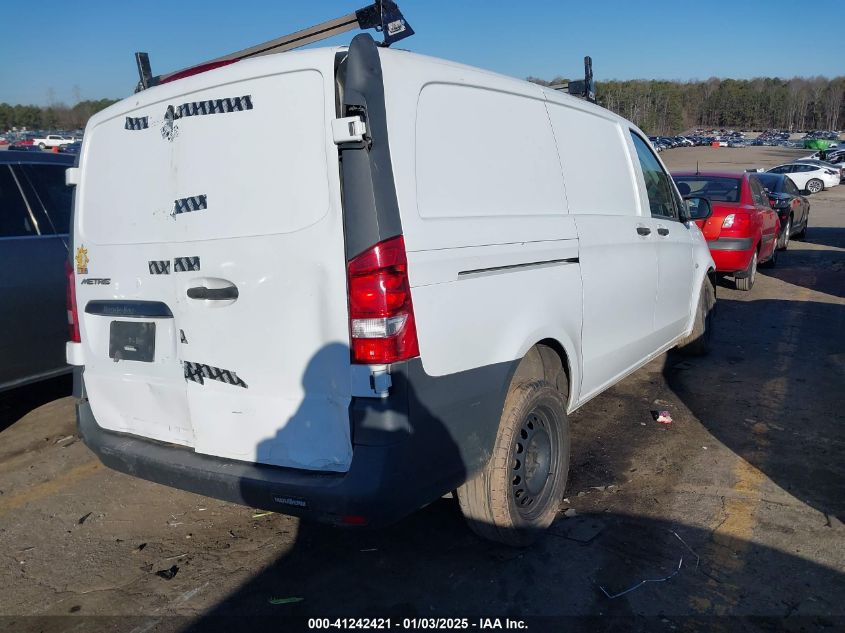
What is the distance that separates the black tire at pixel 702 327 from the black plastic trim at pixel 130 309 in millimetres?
4572

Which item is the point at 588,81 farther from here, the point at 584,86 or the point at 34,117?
the point at 34,117

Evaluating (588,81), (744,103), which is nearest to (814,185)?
(588,81)

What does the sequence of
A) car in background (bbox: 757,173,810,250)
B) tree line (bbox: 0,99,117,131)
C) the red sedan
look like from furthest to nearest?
tree line (bbox: 0,99,117,131), car in background (bbox: 757,173,810,250), the red sedan

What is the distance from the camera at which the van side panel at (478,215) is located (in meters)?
2.54

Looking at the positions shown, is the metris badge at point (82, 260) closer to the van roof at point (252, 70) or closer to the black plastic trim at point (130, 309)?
the black plastic trim at point (130, 309)

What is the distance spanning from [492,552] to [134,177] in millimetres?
2433

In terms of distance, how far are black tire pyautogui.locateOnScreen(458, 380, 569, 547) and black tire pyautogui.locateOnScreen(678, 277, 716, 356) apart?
3014 millimetres

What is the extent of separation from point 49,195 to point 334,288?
361 centimetres

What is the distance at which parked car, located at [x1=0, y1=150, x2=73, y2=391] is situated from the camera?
14.9ft

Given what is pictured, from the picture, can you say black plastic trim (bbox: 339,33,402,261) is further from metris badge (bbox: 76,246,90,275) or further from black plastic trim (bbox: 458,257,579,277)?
metris badge (bbox: 76,246,90,275)

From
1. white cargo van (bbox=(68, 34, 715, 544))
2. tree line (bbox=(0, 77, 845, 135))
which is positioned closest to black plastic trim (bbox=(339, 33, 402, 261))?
white cargo van (bbox=(68, 34, 715, 544))

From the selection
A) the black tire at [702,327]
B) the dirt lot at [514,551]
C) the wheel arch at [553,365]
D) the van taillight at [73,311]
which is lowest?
the dirt lot at [514,551]

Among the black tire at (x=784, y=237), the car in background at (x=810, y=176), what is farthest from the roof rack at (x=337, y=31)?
the car in background at (x=810, y=176)

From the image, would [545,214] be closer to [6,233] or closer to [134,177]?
[134,177]
